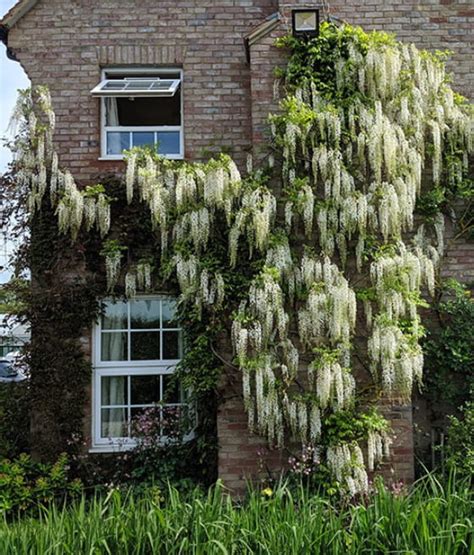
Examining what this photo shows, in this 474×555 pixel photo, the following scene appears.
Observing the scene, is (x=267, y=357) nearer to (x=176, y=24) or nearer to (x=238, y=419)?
(x=238, y=419)

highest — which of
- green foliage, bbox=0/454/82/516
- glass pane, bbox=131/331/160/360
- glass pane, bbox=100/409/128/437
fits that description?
glass pane, bbox=131/331/160/360

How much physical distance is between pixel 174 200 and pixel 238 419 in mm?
2406

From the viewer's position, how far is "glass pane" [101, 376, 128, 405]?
7637mm

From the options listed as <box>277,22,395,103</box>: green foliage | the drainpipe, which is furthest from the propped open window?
<box>277,22,395,103</box>: green foliage

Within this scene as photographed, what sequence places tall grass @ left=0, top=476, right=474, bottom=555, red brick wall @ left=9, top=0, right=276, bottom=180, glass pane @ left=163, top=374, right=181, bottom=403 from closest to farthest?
tall grass @ left=0, top=476, right=474, bottom=555, glass pane @ left=163, top=374, right=181, bottom=403, red brick wall @ left=9, top=0, right=276, bottom=180

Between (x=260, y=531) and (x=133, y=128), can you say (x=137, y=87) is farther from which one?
(x=260, y=531)

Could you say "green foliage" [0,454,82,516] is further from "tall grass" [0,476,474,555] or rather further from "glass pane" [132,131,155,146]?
"glass pane" [132,131,155,146]

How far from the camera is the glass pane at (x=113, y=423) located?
7594 millimetres

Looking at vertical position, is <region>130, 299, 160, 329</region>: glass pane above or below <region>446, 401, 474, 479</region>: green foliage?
above

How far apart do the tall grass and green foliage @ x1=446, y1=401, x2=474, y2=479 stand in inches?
92.4

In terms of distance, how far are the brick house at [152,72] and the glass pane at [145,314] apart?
3 centimetres

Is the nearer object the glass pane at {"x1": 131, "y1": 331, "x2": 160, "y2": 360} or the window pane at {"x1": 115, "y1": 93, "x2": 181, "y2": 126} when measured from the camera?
the glass pane at {"x1": 131, "y1": 331, "x2": 160, "y2": 360}

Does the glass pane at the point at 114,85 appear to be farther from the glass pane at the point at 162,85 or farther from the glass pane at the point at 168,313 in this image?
the glass pane at the point at 168,313

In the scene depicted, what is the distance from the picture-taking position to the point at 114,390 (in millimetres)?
7668
